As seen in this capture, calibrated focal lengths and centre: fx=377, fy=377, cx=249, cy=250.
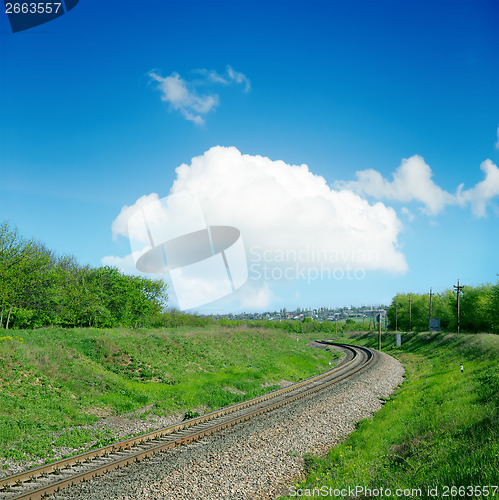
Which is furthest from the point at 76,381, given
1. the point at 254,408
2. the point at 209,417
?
the point at 254,408

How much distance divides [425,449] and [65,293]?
147ft

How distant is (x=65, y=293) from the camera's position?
150ft

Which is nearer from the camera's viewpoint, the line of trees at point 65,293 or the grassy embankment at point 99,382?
the grassy embankment at point 99,382

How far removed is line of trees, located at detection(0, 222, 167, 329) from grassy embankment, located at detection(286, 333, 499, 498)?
1241 inches

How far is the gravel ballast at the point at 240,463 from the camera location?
29.9 feet

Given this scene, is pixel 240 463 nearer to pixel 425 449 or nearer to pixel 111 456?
pixel 111 456

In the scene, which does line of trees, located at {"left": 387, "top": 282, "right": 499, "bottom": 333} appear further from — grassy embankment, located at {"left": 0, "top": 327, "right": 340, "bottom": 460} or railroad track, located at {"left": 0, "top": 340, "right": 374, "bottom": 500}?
railroad track, located at {"left": 0, "top": 340, "right": 374, "bottom": 500}

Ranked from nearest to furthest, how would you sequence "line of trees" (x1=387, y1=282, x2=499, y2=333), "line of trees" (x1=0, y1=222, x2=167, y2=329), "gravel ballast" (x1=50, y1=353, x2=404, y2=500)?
"gravel ballast" (x1=50, y1=353, x2=404, y2=500) < "line of trees" (x1=0, y1=222, x2=167, y2=329) < "line of trees" (x1=387, y1=282, x2=499, y2=333)

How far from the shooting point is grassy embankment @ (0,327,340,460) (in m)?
14.1

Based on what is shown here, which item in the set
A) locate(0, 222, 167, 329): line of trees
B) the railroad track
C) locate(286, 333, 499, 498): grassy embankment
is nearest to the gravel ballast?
the railroad track

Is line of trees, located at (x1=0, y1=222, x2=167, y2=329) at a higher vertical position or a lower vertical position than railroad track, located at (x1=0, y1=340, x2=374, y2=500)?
higher

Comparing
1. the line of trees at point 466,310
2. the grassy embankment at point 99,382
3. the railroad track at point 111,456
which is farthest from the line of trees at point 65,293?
the line of trees at point 466,310

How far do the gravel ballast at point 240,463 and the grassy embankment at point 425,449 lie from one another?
0.74 m

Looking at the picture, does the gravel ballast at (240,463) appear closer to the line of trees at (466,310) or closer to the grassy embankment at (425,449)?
the grassy embankment at (425,449)
